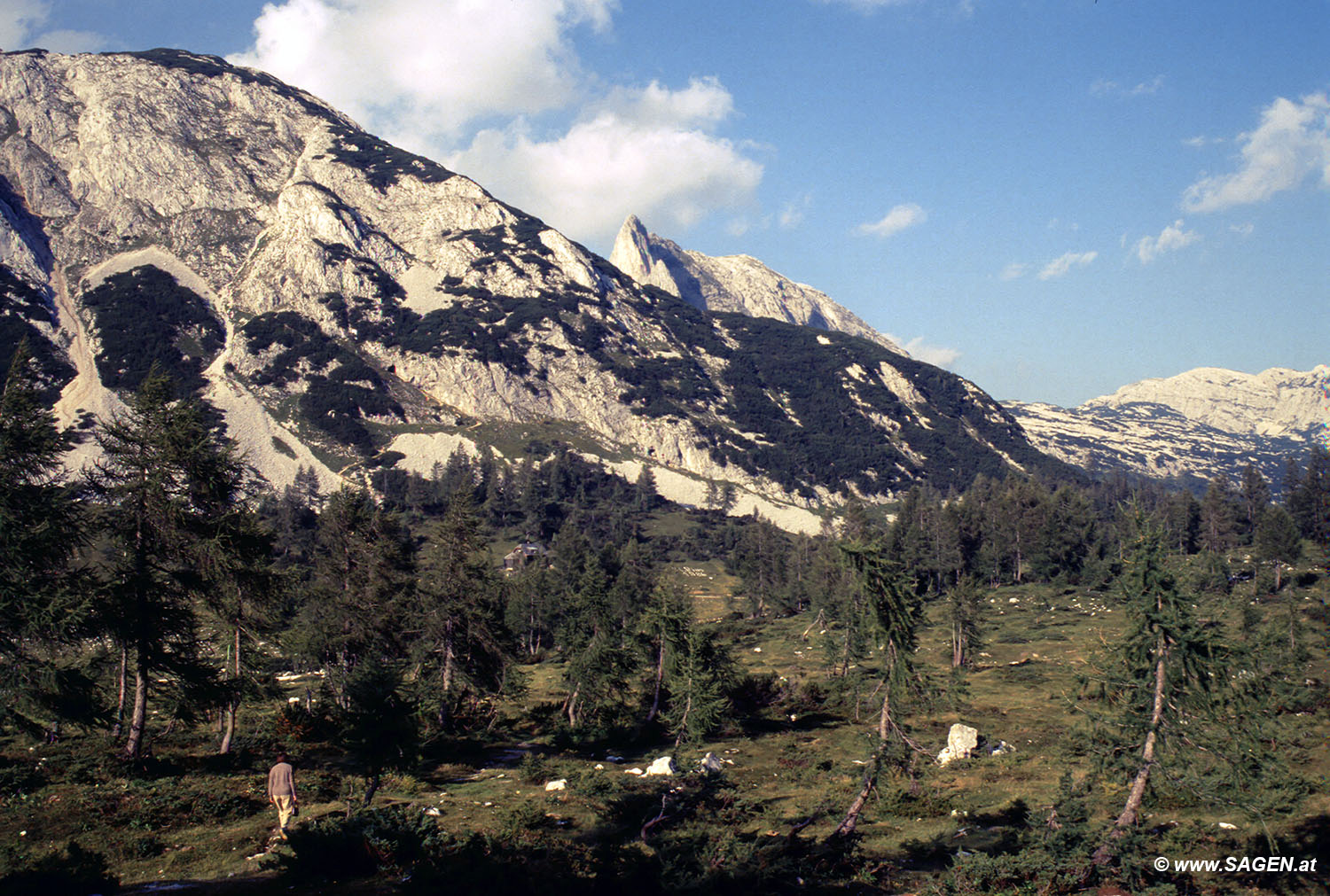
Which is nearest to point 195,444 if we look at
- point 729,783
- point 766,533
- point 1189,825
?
point 729,783

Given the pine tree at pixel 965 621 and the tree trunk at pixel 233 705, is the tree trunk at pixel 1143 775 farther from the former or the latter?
the pine tree at pixel 965 621

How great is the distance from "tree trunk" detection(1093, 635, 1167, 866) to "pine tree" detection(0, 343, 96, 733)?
99.4 feet

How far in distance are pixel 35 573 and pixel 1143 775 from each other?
113 ft

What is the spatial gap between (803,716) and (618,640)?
16.4 metres

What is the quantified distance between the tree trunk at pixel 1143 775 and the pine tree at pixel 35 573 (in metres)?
30.3

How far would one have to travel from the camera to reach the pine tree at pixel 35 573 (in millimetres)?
21453

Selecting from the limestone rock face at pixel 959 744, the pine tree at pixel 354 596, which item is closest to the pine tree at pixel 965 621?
the limestone rock face at pixel 959 744

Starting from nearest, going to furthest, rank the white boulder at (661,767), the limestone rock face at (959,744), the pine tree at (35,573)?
the pine tree at (35,573) < the white boulder at (661,767) < the limestone rock face at (959,744)

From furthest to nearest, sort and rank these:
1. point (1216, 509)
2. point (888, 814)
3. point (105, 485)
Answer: point (1216, 509)
point (888, 814)
point (105, 485)

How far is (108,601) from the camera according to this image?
2403 cm

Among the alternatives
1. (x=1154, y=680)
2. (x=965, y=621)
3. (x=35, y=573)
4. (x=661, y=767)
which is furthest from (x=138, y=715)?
(x=965, y=621)

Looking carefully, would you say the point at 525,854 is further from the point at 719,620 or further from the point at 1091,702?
the point at 719,620

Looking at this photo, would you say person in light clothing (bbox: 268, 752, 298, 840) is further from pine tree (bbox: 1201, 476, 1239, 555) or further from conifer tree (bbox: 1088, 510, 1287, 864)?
pine tree (bbox: 1201, 476, 1239, 555)

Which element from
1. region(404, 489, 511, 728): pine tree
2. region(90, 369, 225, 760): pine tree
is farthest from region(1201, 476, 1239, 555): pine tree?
region(90, 369, 225, 760): pine tree
